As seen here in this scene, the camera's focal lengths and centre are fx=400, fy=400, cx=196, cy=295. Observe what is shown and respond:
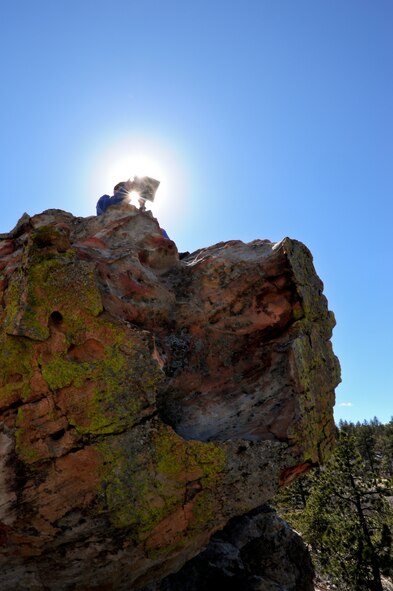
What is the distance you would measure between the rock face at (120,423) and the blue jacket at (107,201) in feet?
15.3

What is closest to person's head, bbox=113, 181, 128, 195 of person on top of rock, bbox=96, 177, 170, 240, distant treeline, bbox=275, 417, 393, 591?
person on top of rock, bbox=96, 177, 170, 240

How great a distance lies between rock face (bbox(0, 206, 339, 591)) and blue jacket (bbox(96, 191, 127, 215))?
15.3 feet

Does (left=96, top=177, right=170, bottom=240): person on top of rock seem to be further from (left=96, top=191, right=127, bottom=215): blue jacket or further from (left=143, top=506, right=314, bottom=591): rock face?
(left=143, top=506, right=314, bottom=591): rock face

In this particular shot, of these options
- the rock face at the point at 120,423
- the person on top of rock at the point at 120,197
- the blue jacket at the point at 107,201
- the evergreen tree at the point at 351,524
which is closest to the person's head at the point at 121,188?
the person on top of rock at the point at 120,197

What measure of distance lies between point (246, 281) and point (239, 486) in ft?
20.1

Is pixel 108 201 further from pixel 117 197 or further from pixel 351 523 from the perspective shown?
pixel 351 523

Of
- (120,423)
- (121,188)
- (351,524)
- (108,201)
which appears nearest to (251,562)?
(120,423)

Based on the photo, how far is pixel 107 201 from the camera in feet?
55.5

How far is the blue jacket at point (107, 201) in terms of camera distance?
54.2 feet

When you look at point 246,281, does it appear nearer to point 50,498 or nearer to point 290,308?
point 290,308

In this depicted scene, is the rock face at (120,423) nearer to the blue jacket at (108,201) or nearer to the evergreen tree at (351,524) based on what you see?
the blue jacket at (108,201)

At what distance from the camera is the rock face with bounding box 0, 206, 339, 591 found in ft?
29.7

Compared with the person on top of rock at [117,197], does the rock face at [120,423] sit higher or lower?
lower

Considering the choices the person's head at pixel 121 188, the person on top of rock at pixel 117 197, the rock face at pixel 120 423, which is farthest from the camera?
the person's head at pixel 121 188
